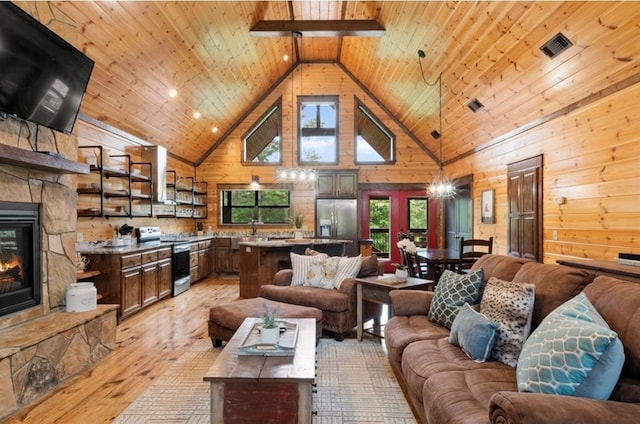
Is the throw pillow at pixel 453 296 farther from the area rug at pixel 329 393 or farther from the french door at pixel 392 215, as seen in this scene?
the french door at pixel 392 215

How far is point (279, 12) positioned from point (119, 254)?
4517 millimetres

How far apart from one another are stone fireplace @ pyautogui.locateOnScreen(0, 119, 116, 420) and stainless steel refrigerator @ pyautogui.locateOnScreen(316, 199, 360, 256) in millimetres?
5657

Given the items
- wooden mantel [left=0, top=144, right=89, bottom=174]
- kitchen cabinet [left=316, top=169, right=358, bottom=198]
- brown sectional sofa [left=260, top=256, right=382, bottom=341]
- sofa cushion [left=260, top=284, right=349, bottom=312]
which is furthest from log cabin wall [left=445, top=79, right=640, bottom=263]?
wooden mantel [left=0, top=144, right=89, bottom=174]

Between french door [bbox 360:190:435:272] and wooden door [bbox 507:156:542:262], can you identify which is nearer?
wooden door [bbox 507:156:542:262]

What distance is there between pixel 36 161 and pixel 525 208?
18.5ft

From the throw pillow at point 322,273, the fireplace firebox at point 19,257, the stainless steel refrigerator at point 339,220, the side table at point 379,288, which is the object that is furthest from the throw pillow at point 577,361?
the stainless steel refrigerator at point 339,220

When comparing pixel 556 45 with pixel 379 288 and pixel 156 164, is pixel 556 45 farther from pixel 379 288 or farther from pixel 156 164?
pixel 156 164

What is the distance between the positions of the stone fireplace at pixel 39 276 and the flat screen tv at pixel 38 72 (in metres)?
0.15

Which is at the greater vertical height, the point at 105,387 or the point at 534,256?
the point at 534,256

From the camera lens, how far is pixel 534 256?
16.4 feet

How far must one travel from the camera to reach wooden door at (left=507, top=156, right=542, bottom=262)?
4.91 meters

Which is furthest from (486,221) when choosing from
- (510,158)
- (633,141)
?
(633,141)

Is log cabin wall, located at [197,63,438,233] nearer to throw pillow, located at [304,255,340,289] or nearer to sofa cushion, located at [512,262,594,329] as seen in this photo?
throw pillow, located at [304,255,340,289]

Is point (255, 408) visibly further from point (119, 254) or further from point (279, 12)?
point (279, 12)
